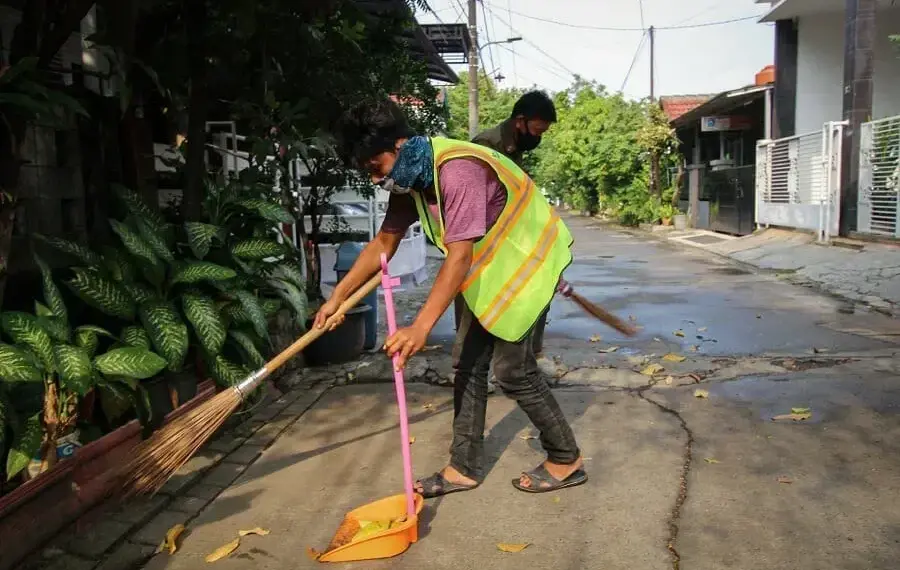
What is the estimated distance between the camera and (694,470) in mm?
3348

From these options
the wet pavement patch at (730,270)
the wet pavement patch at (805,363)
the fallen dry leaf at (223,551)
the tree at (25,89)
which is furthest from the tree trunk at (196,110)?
the wet pavement patch at (730,270)

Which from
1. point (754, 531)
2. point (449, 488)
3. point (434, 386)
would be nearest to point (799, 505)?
point (754, 531)

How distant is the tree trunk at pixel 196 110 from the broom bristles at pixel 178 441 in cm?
144

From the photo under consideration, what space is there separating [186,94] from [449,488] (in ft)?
8.62

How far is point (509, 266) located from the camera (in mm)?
Answer: 2879

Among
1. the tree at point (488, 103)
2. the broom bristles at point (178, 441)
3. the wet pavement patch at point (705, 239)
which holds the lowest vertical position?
the wet pavement patch at point (705, 239)

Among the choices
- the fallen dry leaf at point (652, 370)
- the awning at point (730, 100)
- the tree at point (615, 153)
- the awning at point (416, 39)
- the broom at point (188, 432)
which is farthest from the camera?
the tree at point (615, 153)

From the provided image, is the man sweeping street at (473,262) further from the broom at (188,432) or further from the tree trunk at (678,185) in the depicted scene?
the tree trunk at (678,185)

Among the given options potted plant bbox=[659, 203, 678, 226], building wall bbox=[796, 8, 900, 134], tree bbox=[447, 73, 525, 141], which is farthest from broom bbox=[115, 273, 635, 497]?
tree bbox=[447, 73, 525, 141]

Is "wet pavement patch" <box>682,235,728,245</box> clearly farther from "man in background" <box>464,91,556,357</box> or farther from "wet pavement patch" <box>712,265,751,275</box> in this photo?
"man in background" <box>464,91,556,357</box>

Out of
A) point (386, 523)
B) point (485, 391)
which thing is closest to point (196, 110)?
point (485, 391)

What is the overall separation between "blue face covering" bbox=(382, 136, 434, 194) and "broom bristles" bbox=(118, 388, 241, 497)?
39.1 inches

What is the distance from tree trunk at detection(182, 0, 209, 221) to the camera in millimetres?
3959

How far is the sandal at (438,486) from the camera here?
3.15m
